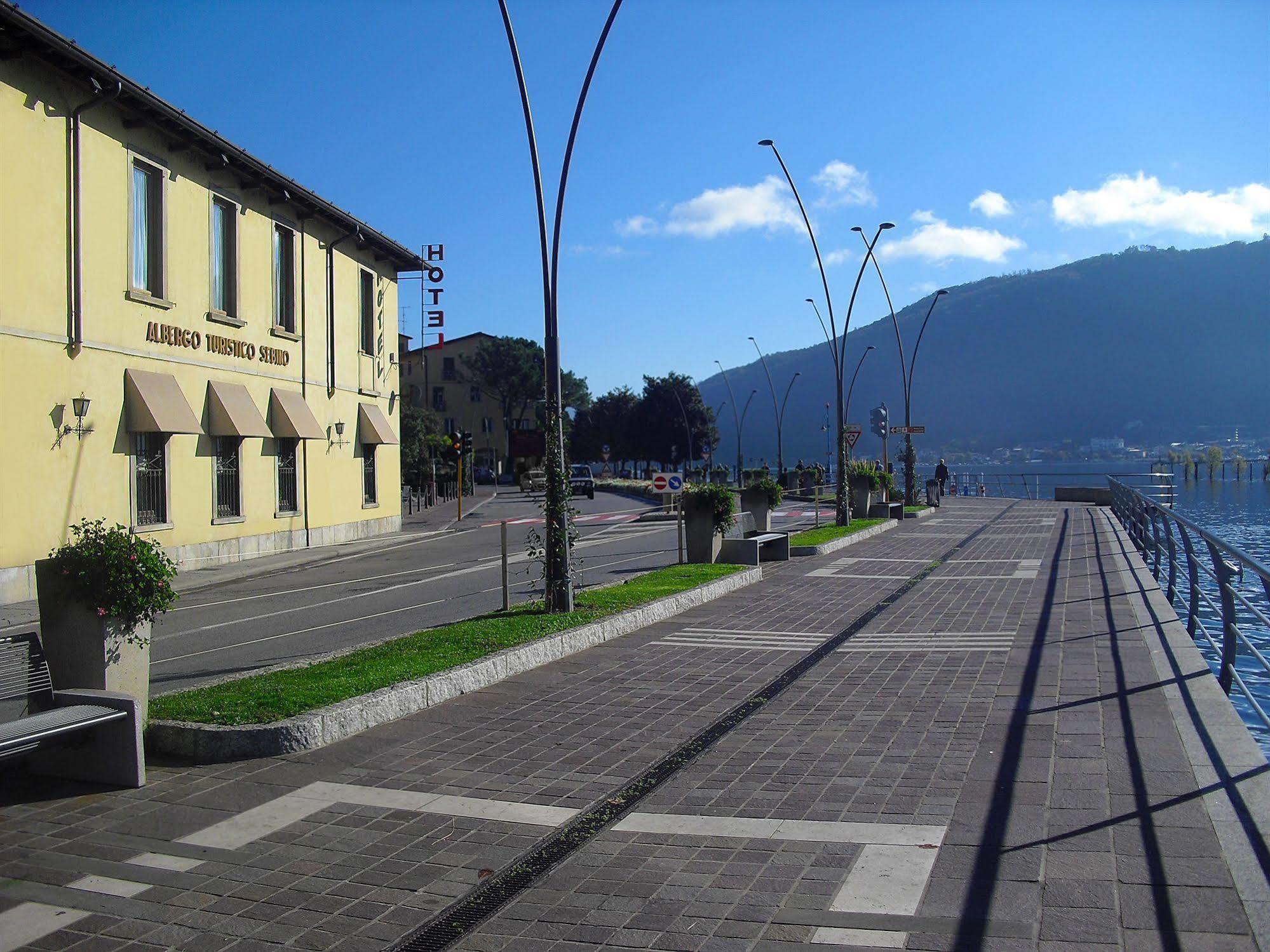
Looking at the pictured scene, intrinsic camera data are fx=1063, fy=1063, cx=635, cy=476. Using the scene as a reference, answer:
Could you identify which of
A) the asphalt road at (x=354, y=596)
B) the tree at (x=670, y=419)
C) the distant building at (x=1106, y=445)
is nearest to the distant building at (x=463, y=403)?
the tree at (x=670, y=419)

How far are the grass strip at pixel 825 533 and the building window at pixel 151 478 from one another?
12.1 meters

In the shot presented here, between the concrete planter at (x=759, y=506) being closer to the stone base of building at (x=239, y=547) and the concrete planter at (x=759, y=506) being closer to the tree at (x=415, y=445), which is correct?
the stone base of building at (x=239, y=547)

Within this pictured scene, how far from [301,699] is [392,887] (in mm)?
2943

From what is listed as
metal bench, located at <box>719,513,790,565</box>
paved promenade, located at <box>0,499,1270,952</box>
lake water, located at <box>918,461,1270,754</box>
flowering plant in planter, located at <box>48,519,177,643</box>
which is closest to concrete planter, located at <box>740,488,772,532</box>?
metal bench, located at <box>719,513,790,565</box>

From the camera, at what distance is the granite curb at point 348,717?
6328 millimetres

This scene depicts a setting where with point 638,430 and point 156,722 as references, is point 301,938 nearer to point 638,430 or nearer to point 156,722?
point 156,722

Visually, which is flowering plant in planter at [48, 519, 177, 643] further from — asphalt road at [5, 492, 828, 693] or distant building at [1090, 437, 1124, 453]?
distant building at [1090, 437, 1124, 453]

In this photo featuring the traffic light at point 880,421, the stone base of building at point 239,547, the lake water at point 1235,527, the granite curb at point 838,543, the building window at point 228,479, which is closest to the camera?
the lake water at point 1235,527

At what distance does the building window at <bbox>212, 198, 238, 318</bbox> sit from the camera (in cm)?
2245

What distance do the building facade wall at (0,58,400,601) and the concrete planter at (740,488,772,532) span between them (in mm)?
10695

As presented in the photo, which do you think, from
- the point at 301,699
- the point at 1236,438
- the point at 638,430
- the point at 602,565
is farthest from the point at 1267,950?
the point at 1236,438

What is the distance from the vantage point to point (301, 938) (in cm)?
396

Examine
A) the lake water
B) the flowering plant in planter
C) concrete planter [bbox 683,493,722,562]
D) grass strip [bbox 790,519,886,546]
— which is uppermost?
the flowering plant in planter

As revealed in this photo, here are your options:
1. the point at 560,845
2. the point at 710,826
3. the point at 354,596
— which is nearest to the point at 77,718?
the point at 560,845
